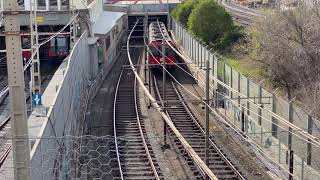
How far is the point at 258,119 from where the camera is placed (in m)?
15.2

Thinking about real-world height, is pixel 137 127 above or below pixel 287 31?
below

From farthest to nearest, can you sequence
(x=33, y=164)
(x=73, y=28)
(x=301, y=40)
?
(x=73, y=28), (x=301, y=40), (x=33, y=164)

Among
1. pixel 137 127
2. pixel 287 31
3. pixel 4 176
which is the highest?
pixel 287 31

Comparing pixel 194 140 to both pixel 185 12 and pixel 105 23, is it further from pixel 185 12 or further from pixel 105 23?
pixel 185 12

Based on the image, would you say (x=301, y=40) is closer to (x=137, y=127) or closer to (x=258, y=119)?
(x=258, y=119)

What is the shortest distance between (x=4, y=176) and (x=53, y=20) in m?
18.6

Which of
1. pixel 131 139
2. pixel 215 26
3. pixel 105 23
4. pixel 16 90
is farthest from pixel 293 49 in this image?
pixel 105 23

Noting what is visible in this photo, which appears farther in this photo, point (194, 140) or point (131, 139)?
point (131, 139)

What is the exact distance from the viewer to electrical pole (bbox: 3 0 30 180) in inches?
214

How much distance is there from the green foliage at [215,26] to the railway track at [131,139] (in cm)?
550

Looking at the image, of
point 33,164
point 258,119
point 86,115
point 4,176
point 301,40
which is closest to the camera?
point 33,164

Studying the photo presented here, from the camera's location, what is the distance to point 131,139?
1562 centimetres

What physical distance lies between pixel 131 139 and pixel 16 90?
33.3 ft

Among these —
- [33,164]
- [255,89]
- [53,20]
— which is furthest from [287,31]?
[33,164]
